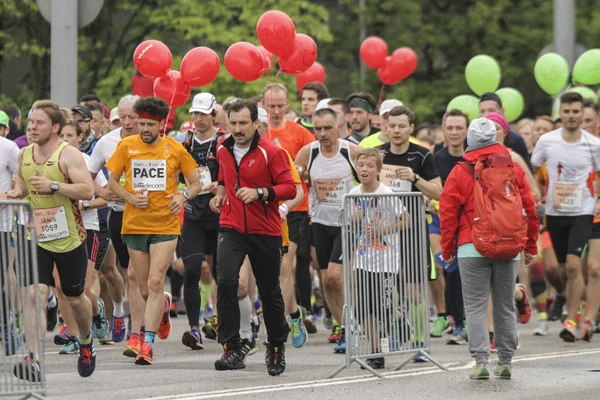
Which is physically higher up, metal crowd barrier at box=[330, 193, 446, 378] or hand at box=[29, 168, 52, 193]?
hand at box=[29, 168, 52, 193]

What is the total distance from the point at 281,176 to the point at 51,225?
1764 mm

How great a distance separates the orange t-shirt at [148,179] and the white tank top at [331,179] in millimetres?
1917

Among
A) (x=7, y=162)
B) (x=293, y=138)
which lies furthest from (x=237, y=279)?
(x=293, y=138)

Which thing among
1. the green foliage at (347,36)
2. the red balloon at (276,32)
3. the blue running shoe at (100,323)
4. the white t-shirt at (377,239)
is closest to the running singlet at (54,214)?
the white t-shirt at (377,239)

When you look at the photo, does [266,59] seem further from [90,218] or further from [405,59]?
[405,59]

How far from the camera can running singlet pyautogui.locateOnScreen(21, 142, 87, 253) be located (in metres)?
10.5

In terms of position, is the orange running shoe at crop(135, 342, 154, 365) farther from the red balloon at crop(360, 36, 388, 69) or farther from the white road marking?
the red balloon at crop(360, 36, 388, 69)

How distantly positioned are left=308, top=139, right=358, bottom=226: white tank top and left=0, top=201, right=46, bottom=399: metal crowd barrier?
4.76 metres

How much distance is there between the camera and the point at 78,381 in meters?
10.4

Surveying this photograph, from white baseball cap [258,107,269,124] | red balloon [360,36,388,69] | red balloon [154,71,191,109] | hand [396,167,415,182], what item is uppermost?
red balloon [360,36,388,69]

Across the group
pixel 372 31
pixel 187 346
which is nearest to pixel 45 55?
pixel 372 31

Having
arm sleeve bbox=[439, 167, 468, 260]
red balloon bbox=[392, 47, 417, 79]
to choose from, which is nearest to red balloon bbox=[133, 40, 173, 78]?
arm sleeve bbox=[439, 167, 468, 260]

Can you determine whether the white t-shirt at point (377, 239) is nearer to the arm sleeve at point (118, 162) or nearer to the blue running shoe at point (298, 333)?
the arm sleeve at point (118, 162)

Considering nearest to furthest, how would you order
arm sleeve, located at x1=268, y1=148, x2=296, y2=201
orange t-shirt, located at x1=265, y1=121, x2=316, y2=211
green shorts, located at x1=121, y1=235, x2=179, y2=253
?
arm sleeve, located at x1=268, y1=148, x2=296, y2=201, green shorts, located at x1=121, y1=235, x2=179, y2=253, orange t-shirt, located at x1=265, y1=121, x2=316, y2=211
